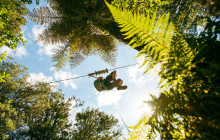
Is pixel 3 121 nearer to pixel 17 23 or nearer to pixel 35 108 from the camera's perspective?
pixel 35 108

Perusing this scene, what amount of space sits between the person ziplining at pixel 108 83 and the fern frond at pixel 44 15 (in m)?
3.06

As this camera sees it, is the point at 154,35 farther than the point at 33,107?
No

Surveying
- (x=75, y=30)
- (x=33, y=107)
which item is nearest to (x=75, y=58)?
(x=75, y=30)

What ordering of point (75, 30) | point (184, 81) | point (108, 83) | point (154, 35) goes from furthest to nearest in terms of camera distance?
point (75, 30), point (108, 83), point (154, 35), point (184, 81)

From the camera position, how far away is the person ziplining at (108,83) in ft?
13.3

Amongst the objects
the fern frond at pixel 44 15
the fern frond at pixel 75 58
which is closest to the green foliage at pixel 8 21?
the fern frond at pixel 44 15

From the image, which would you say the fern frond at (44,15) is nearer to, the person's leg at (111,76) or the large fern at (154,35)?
the person's leg at (111,76)

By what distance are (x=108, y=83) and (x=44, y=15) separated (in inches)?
143

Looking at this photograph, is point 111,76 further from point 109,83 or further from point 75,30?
point 75,30

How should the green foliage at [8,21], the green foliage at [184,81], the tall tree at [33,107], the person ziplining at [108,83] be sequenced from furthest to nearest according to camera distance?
1. the tall tree at [33,107]
2. the person ziplining at [108,83]
3. the green foliage at [8,21]
4. the green foliage at [184,81]

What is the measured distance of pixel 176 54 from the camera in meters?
0.73

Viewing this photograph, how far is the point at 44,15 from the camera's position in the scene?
4.68 m

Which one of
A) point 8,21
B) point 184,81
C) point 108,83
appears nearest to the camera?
point 184,81

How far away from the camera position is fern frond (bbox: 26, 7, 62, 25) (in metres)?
4.57
